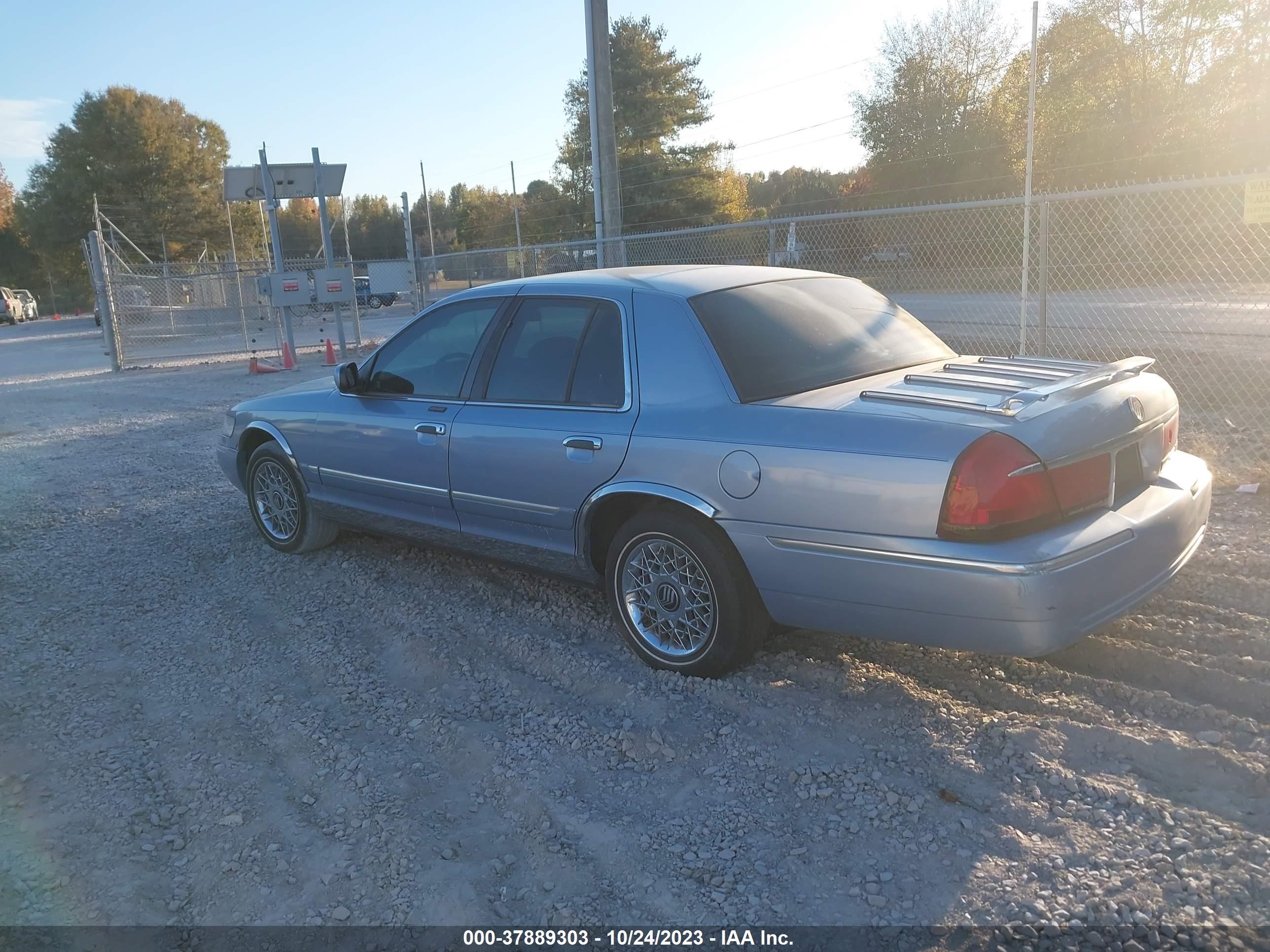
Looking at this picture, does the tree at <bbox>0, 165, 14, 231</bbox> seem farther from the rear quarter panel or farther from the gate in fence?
the rear quarter panel

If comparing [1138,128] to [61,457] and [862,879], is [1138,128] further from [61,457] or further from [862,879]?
[862,879]

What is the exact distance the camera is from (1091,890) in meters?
2.59

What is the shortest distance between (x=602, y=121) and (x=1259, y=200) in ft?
27.7

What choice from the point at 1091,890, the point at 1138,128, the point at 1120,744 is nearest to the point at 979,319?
the point at 1120,744

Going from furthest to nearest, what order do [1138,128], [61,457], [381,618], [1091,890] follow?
[1138,128], [61,457], [381,618], [1091,890]

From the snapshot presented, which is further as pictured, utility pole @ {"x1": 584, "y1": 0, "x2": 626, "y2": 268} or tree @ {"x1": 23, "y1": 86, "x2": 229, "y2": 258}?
tree @ {"x1": 23, "y1": 86, "x2": 229, "y2": 258}

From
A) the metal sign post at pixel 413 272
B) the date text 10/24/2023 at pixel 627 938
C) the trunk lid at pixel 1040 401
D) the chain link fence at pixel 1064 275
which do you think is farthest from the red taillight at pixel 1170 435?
the metal sign post at pixel 413 272

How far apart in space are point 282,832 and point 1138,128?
101 ft

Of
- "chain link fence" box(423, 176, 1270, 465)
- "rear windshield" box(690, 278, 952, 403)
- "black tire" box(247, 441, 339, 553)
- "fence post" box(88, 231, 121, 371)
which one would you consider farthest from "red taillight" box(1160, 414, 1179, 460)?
"fence post" box(88, 231, 121, 371)

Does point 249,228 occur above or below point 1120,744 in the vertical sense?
above

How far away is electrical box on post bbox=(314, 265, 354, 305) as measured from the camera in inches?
659

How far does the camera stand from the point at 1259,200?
238 inches

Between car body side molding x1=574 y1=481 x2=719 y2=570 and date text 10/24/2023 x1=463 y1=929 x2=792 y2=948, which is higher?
car body side molding x1=574 y1=481 x2=719 y2=570

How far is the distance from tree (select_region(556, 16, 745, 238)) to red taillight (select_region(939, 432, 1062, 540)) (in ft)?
115
